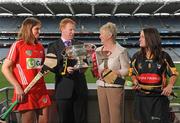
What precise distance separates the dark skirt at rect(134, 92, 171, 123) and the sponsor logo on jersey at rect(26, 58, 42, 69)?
115cm

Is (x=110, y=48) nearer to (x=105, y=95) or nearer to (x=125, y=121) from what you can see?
(x=105, y=95)

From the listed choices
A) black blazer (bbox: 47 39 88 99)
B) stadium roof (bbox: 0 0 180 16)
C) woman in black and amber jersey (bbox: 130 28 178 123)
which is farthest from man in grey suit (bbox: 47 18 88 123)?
stadium roof (bbox: 0 0 180 16)

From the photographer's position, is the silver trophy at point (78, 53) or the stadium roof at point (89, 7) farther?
the stadium roof at point (89, 7)

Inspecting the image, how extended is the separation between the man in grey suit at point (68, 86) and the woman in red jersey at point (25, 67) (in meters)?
0.29

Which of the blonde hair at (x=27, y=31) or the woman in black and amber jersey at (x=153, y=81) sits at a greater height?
the blonde hair at (x=27, y=31)

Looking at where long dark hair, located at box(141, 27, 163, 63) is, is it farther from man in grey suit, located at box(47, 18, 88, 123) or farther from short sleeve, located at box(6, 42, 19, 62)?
short sleeve, located at box(6, 42, 19, 62)

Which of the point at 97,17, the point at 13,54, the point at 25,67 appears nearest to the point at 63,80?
the point at 25,67

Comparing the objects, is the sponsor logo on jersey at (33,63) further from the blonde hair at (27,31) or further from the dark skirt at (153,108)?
the dark skirt at (153,108)

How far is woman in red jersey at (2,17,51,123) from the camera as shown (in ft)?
11.4

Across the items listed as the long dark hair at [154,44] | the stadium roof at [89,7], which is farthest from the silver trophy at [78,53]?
the stadium roof at [89,7]

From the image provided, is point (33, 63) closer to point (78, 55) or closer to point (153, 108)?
point (78, 55)

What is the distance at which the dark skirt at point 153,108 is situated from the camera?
140 inches

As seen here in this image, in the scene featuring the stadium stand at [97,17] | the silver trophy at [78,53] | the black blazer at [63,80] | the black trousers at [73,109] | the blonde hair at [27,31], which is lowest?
the black trousers at [73,109]

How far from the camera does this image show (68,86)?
3.83m
